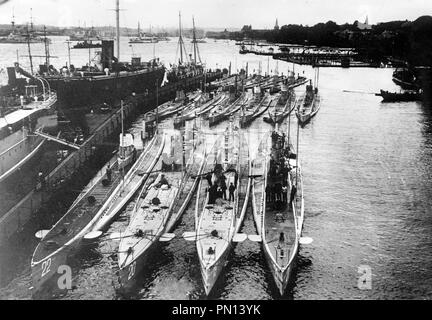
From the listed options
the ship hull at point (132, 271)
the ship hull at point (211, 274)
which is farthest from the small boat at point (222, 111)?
the ship hull at point (211, 274)

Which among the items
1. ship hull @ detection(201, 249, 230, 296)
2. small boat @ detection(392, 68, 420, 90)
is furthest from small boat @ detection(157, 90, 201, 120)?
small boat @ detection(392, 68, 420, 90)

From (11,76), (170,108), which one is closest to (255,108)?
(170,108)

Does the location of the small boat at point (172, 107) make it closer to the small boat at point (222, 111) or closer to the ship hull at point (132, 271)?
the small boat at point (222, 111)

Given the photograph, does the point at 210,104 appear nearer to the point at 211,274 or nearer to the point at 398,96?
the point at 398,96

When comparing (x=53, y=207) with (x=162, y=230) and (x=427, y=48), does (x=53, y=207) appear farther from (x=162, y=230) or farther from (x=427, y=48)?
(x=427, y=48)

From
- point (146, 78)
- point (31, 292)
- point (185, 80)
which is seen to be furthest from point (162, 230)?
point (185, 80)

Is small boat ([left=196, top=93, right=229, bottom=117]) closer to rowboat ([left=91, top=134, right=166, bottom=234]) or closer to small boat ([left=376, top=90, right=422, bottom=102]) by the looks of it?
rowboat ([left=91, top=134, right=166, bottom=234])
